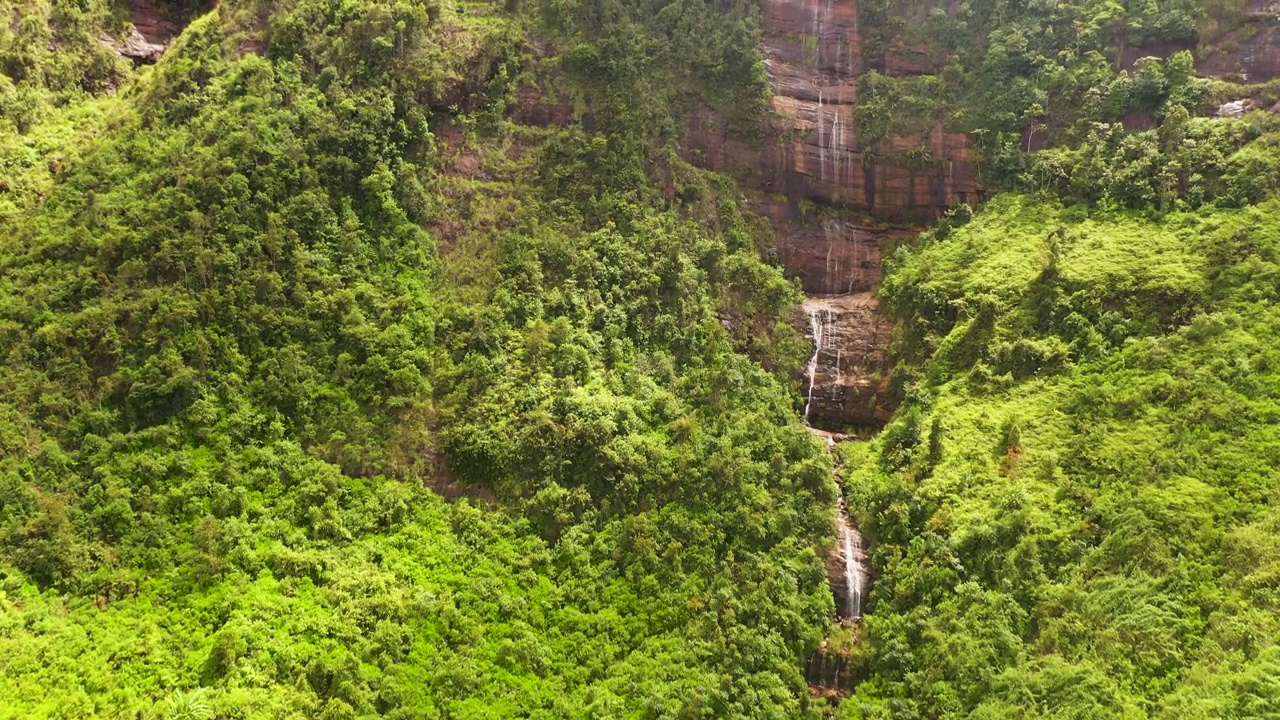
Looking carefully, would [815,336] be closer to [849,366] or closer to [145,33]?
[849,366]

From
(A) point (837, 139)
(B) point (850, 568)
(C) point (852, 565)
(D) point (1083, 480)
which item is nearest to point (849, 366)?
(C) point (852, 565)

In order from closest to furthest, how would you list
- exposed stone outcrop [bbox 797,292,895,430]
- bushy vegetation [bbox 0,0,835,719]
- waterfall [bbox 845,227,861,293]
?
1. bushy vegetation [bbox 0,0,835,719]
2. exposed stone outcrop [bbox 797,292,895,430]
3. waterfall [bbox 845,227,861,293]

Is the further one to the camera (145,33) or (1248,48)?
(145,33)

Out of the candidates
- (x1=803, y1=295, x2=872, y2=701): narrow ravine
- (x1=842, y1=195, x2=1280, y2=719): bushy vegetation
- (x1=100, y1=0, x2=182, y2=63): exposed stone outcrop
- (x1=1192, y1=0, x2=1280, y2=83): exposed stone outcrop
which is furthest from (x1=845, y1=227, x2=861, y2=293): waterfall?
(x1=100, y1=0, x2=182, y2=63): exposed stone outcrop

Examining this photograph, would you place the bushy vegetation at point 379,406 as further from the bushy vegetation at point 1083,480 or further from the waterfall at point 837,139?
the waterfall at point 837,139

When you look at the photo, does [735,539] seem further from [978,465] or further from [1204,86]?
[1204,86]

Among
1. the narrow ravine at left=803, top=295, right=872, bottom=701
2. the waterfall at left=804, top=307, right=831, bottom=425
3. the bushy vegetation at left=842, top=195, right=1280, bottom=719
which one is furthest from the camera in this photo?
the waterfall at left=804, top=307, right=831, bottom=425

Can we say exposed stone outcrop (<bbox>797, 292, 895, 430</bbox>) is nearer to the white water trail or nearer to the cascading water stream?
the cascading water stream
